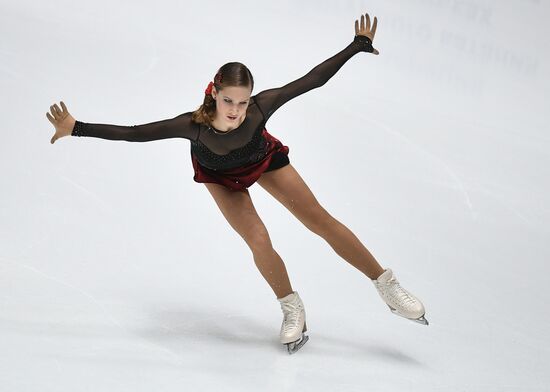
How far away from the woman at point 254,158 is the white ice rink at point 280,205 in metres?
0.25

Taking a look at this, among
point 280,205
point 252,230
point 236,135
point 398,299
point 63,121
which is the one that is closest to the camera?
point 63,121

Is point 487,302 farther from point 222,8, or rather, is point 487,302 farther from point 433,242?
point 222,8

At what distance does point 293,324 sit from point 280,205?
153 centimetres

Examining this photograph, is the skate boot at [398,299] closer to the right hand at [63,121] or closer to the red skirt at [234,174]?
the red skirt at [234,174]

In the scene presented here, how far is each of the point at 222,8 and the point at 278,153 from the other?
4.30 metres

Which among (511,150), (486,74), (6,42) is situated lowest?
(511,150)

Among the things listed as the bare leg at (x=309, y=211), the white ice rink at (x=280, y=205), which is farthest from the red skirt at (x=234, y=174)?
the white ice rink at (x=280, y=205)

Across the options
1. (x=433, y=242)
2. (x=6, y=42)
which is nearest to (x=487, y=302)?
(x=433, y=242)

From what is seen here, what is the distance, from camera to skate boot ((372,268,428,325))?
4.03 m

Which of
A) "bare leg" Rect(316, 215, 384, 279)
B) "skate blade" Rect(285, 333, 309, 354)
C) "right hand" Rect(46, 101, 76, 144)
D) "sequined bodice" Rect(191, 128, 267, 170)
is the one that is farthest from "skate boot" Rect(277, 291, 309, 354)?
"right hand" Rect(46, 101, 76, 144)

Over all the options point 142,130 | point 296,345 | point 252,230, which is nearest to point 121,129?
point 142,130

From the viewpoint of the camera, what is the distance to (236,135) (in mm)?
3711

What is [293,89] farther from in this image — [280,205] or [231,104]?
[280,205]

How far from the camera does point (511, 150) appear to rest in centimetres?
623
